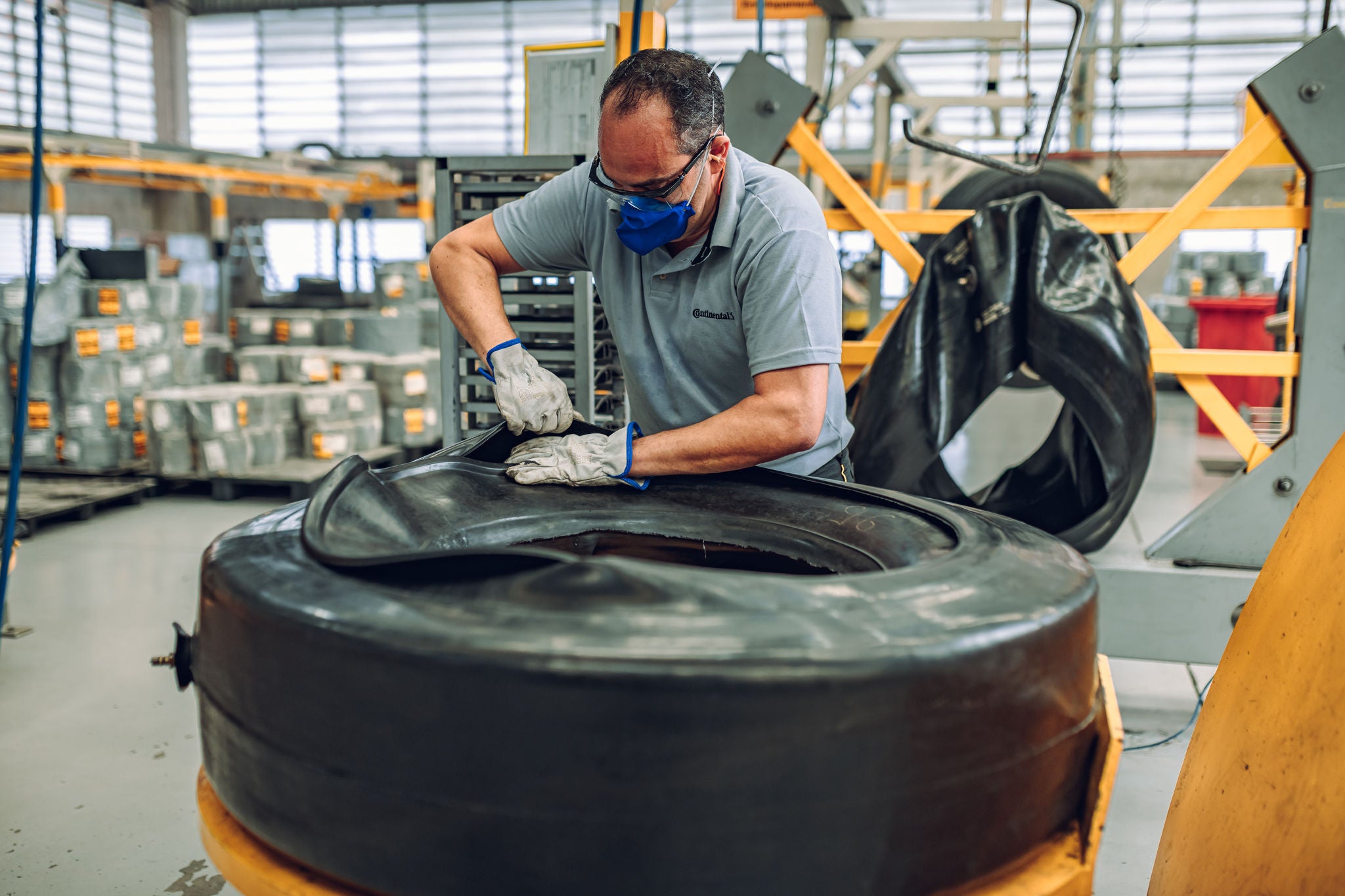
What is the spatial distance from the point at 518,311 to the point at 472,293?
1.03 metres

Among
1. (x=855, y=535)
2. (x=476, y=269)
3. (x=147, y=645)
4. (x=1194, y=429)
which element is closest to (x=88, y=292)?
(x=147, y=645)

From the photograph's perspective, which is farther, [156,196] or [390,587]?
[156,196]

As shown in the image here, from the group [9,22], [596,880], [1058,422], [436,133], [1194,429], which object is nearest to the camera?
[596,880]

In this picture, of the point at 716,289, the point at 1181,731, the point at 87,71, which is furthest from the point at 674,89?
the point at 87,71

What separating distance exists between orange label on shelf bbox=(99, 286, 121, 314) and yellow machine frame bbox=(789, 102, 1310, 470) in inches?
179

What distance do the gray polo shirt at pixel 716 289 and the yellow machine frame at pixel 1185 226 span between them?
0.88 m

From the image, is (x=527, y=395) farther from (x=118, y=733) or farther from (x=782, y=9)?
(x=782, y=9)

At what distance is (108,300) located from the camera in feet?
18.8

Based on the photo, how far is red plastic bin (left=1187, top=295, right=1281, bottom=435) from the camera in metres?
7.79

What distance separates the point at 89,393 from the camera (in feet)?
18.7

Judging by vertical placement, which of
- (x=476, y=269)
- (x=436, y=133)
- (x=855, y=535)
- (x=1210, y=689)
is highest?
(x=436, y=133)

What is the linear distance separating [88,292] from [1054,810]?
6072 millimetres

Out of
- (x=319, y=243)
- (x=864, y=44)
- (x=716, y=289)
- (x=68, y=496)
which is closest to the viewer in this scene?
(x=716, y=289)

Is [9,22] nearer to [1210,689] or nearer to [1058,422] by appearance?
[1058,422]
